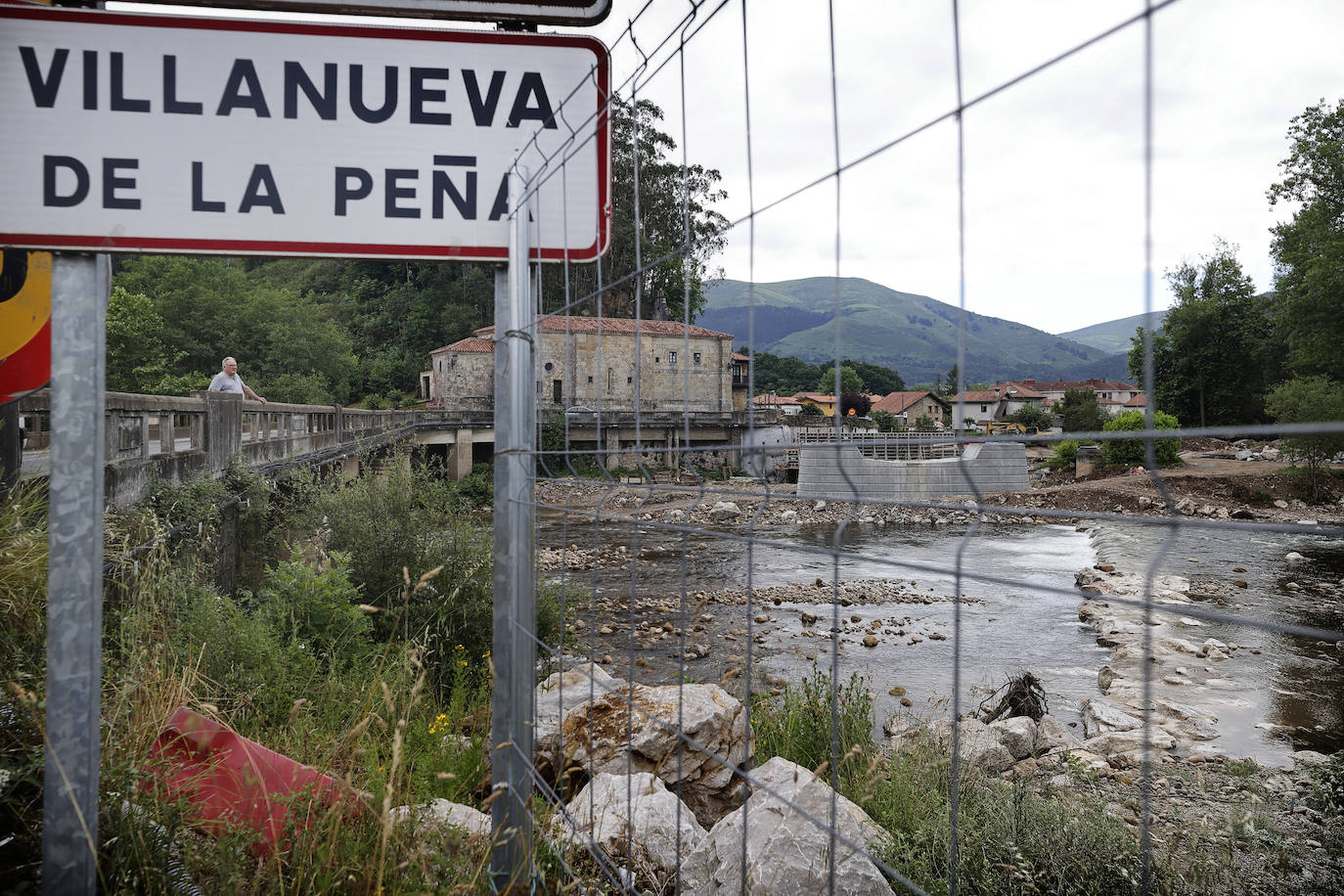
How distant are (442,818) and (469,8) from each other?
6.73ft

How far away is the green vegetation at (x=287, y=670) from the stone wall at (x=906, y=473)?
35.3 inches

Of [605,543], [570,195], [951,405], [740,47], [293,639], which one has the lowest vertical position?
[605,543]

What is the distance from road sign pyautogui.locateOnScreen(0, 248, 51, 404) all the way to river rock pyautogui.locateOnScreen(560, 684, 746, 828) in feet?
8.27

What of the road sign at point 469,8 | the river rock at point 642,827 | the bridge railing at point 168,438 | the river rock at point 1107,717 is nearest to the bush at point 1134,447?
the road sign at point 469,8

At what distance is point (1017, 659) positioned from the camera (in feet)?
25.9

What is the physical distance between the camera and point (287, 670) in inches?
153

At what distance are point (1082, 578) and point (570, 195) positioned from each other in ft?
29.5

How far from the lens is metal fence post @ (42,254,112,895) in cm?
158

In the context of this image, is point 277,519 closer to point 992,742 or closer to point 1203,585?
point 992,742

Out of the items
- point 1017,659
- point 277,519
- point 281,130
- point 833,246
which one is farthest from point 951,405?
point 277,519

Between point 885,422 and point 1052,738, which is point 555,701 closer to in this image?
point 885,422

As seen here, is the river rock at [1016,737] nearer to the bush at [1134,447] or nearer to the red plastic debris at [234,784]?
the bush at [1134,447]

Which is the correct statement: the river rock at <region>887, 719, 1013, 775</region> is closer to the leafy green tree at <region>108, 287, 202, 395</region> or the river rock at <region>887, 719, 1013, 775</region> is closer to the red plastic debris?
the red plastic debris

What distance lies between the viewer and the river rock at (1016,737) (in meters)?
5.28
